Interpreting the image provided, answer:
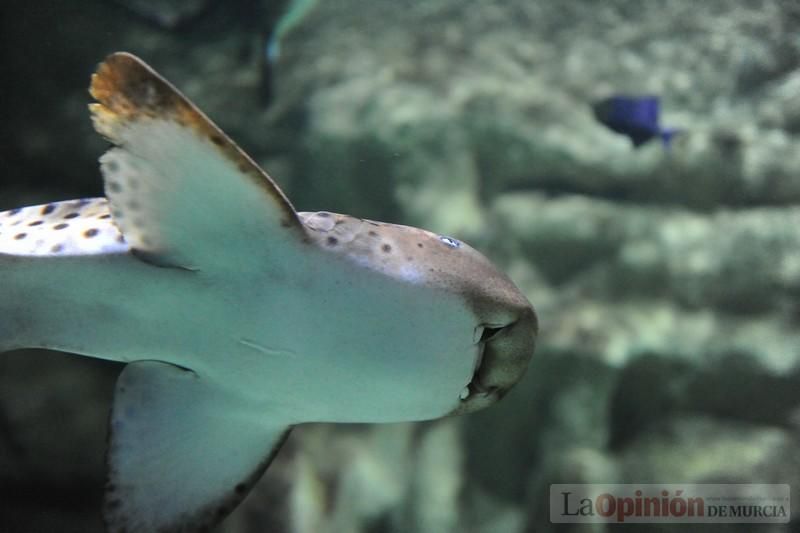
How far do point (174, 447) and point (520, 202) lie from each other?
2666mm

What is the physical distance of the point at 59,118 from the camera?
4.44 metres

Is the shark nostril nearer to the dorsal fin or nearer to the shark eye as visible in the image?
the shark eye

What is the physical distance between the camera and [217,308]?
5.51ft

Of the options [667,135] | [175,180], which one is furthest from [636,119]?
[175,180]

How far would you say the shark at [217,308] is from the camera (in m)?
1.42

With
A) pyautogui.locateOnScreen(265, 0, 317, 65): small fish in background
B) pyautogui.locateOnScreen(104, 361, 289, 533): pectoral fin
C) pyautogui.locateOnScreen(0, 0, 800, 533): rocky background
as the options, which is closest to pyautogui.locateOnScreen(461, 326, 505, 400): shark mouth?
pyautogui.locateOnScreen(104, 361, 289, 533): pectoral fin

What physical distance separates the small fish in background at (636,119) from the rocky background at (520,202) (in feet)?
0.31

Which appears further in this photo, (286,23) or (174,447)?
(286,23)

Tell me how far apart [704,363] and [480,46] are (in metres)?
2.66

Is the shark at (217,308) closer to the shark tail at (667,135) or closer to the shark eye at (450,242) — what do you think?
the shark eye at (450,242)

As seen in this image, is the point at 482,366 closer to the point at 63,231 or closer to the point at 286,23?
the point at 63,231

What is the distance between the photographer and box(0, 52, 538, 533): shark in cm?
142

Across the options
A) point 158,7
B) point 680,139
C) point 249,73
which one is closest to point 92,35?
point 158,7

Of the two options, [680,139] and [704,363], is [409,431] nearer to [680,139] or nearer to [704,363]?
→ [704,363]
